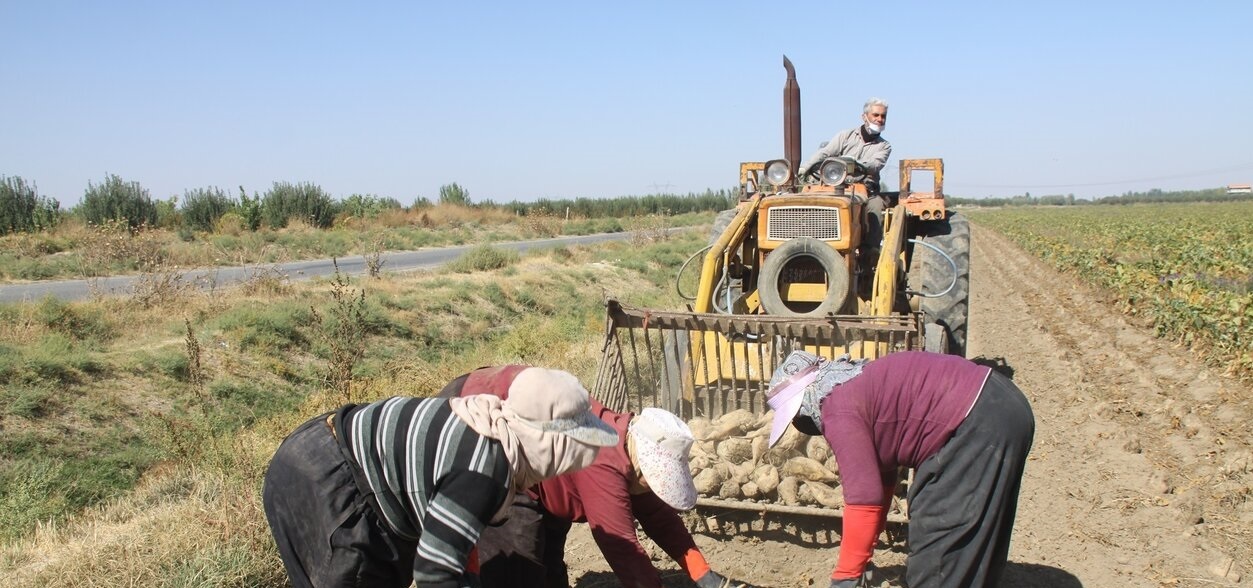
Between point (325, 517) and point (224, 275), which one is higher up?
point (325, 517)

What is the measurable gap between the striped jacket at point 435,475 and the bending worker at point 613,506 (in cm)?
47

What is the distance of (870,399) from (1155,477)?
3952mm

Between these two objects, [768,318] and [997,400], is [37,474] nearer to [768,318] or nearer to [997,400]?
[768,318]

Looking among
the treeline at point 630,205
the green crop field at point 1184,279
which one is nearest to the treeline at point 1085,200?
the treeline at point 630,205

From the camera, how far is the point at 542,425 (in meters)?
2.68

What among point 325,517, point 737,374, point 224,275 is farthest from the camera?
point 224,275

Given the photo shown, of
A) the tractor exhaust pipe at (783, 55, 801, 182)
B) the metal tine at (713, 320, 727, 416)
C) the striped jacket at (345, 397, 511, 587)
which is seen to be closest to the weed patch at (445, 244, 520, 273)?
the tractor exhaust pipe at (783, 55, 801, 182)

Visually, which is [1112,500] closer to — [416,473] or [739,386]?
[739,386]

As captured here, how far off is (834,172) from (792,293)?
3.64 feet

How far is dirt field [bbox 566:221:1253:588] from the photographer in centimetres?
488

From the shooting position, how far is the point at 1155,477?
6.17 m

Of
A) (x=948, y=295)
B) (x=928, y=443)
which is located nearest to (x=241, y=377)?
(x=948, y=295)

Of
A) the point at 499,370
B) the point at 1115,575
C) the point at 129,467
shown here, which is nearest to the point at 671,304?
the point at 129,467

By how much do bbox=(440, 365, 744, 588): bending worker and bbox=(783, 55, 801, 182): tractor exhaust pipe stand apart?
16.0 feet
